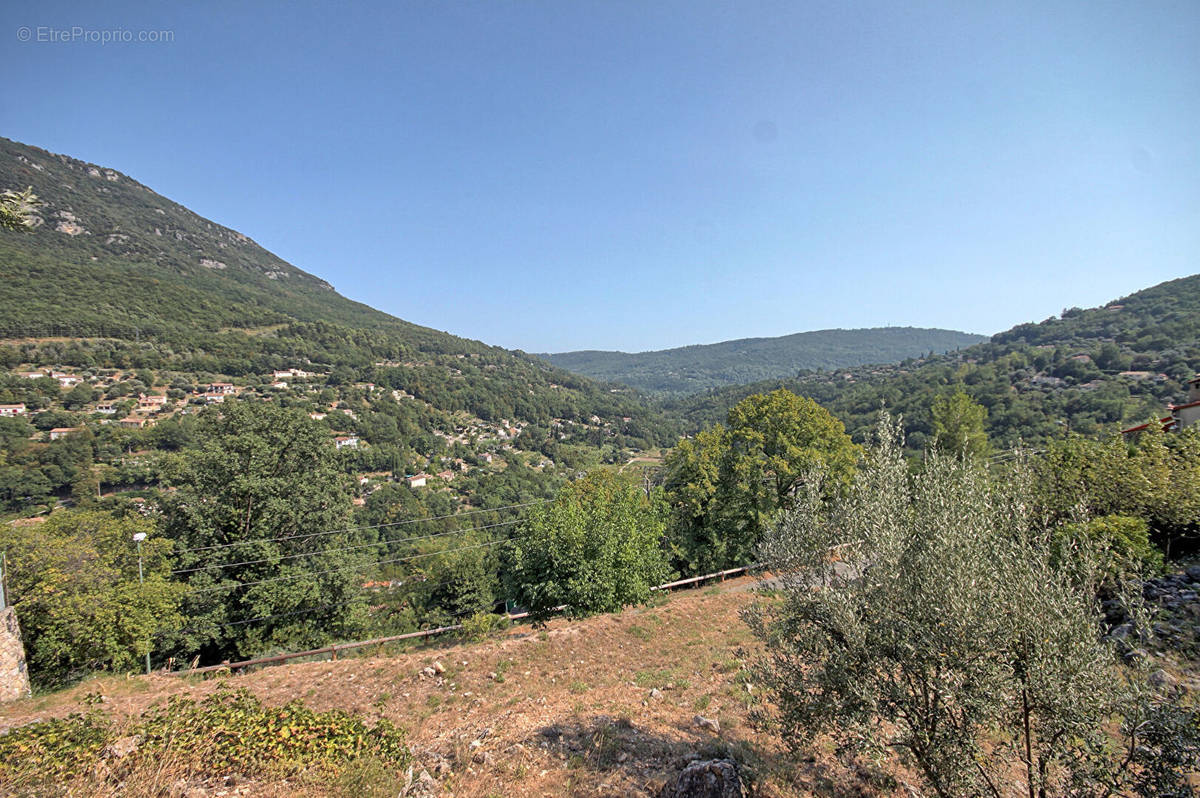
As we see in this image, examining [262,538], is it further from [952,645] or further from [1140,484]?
[1140,484]

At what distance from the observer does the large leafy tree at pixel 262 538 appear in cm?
1817

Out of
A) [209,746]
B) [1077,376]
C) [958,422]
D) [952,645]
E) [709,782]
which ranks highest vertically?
[952,645]

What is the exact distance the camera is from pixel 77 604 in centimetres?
1370

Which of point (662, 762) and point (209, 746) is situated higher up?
point (209, 746)

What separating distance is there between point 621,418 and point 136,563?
130835 mm

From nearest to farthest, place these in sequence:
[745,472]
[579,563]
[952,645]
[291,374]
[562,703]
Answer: [952,645], [562,703], [579,563], [745,472], [291,374]

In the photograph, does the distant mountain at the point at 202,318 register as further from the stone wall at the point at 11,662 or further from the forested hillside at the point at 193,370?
the stone wall at the point at 11,662

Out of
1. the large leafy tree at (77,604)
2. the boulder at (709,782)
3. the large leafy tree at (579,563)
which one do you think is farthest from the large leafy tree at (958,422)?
the large leafy tree at (77,604)

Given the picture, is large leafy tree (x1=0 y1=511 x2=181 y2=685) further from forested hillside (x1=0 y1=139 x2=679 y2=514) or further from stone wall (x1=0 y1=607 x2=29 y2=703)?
forested hillside (x1=0 y1=139 x2=679 y2=514)

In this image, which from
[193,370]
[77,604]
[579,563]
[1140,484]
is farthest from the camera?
[193,370]

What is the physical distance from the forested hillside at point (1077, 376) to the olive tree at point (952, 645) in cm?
2383

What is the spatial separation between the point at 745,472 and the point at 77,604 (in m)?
26.1

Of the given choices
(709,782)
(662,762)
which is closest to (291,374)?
(662,762)

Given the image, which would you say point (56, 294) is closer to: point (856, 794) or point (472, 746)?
point (472, 746)
